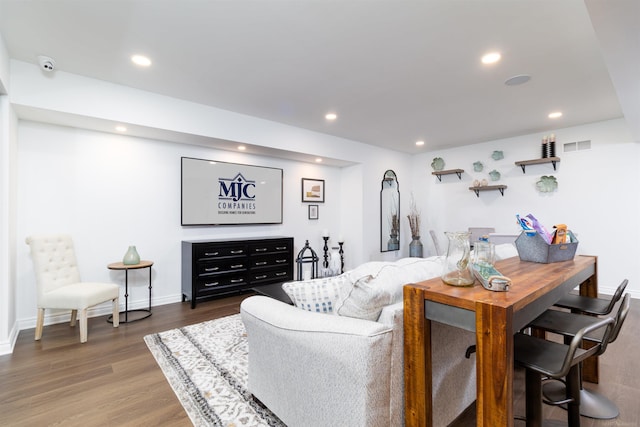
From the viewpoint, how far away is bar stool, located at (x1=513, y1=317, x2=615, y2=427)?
1212 millimetres

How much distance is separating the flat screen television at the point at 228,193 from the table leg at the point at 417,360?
3.58 meters

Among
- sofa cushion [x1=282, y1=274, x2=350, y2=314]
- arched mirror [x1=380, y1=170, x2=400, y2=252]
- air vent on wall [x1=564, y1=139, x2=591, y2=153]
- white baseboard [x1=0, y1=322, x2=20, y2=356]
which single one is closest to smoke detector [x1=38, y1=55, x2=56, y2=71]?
white baseboard [x1=0, y1=322, x2=20, y2=356]

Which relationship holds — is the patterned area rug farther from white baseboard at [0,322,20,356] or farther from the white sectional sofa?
white baseboard at [0,322,20,356]

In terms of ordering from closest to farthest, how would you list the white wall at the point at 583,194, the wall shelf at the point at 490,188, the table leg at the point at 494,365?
the table leg at the point at 494,365 < the white wall at the point at 583,194 < the wall shelf at the point at 490,188

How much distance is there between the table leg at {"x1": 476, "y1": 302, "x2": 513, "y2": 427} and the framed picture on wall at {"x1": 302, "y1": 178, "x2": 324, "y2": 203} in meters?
4.54

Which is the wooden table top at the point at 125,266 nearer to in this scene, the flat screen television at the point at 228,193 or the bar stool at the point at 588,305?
the flat screen television at the point at 228,193

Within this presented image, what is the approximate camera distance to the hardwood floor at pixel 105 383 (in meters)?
1.78

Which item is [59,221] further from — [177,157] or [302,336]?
[302,336]

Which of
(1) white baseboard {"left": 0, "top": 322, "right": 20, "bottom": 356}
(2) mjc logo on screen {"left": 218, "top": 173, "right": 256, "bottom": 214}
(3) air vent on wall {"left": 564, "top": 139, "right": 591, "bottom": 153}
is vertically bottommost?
(1) white baseboard {"left": 0, "top": 322, "right": 20, "bottom": 356}

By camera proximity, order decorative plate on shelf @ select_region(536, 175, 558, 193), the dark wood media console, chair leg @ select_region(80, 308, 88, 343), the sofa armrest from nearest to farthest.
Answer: the sofa armrest < chair leg @ select_region(80, 308, 88, 343) < the dark wood media console < decorative plate on shelf @ select_region(536, 175, 558, 193)

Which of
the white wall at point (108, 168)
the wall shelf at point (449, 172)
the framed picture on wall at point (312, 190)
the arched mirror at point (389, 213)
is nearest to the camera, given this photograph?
→ the white wall at point (108, 168)

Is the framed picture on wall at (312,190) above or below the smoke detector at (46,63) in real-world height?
below

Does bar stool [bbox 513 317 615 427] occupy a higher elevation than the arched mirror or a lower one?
lower

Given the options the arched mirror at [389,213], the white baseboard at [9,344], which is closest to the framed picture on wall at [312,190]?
the arched mirror at [389,213]
